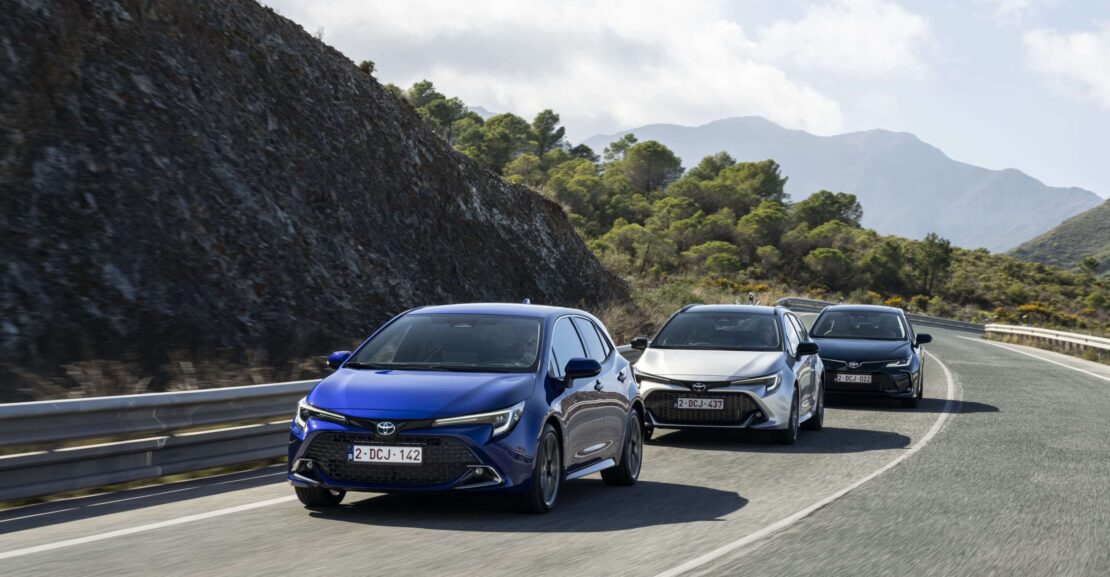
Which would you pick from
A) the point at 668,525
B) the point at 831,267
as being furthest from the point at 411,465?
the point at 831,267

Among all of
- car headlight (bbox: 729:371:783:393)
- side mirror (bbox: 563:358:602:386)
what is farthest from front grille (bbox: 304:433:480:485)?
car headlight (bbox: 729:371:783:393)

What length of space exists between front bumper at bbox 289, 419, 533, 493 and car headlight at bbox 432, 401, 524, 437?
4 cm

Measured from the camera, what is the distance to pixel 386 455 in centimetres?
762

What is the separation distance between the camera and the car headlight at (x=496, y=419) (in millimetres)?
7723

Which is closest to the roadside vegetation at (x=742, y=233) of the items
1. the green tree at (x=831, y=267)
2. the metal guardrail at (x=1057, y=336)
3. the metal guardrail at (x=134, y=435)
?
the green tree at (x=831, y=267)

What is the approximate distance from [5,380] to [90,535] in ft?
23.7

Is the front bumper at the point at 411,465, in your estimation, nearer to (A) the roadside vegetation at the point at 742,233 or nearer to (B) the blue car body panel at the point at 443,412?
(B) the blue car body panel at the point at 443,412

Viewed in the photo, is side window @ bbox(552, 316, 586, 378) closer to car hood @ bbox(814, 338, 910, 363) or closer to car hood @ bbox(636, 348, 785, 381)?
car hood @ bbox(636, 348, 785, 381)

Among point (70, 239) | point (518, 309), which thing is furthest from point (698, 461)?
point (70, 239)

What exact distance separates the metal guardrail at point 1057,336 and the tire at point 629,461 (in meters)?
27.3

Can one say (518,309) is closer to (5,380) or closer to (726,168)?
(5,380)

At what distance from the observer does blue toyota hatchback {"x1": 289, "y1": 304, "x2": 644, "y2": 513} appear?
7668 mm

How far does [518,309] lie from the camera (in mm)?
9453

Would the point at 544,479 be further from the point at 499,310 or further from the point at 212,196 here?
the point at 212,196
